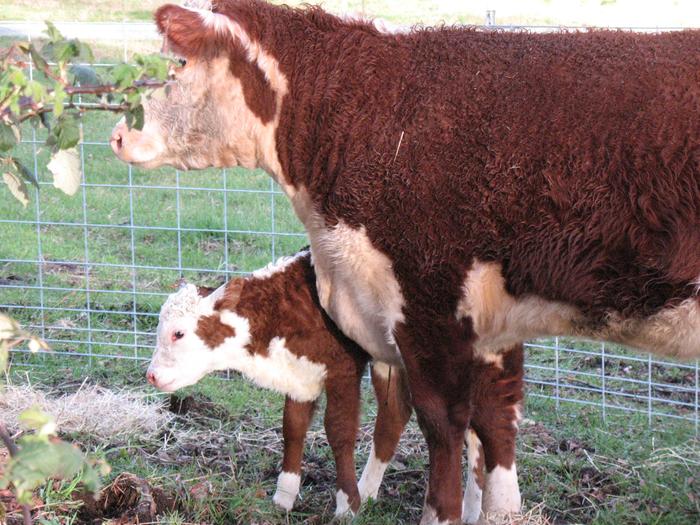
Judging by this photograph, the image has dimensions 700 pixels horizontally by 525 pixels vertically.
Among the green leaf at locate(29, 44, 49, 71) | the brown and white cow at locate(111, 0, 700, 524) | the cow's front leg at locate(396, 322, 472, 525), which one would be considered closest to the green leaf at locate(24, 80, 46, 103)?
the green leaf at locate(29, 44, 49, 71)

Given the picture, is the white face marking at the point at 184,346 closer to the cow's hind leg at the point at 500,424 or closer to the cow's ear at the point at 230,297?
the cow's ear at the point at 230,297

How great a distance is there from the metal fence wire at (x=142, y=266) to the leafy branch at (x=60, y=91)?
134 inches

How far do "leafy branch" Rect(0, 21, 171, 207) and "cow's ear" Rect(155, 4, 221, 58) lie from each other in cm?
148

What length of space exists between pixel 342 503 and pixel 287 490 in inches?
11.1

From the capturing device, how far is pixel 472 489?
466cm

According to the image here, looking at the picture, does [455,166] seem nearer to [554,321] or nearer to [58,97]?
[554,321]

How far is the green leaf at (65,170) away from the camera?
2438 mm

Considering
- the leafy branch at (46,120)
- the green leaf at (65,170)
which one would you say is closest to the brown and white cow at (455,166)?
the leafy branch at (46,120)

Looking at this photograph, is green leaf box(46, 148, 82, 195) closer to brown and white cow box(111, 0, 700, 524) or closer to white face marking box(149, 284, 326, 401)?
brown and white cow box(111, 0, 700, 524)

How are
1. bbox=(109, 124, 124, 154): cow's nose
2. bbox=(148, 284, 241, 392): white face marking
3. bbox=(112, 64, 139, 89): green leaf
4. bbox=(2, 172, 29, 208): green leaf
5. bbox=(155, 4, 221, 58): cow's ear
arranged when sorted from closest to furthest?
bbox=(112, 64, 139, 89): green leaf < bbox=(2, 172, 29, 208): green leaf < bbox=(155, 4, 221, 58): cow's ear < bbox=(109, 124, 124, 154): cow's nose < bbox=(148, 284, 241, 392): white face marking

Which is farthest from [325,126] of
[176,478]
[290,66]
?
[176,478]

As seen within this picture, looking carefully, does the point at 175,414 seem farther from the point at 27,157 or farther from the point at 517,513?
the point at 27,157

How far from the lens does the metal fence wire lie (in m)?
6.02

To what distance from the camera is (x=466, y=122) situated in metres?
3.62
